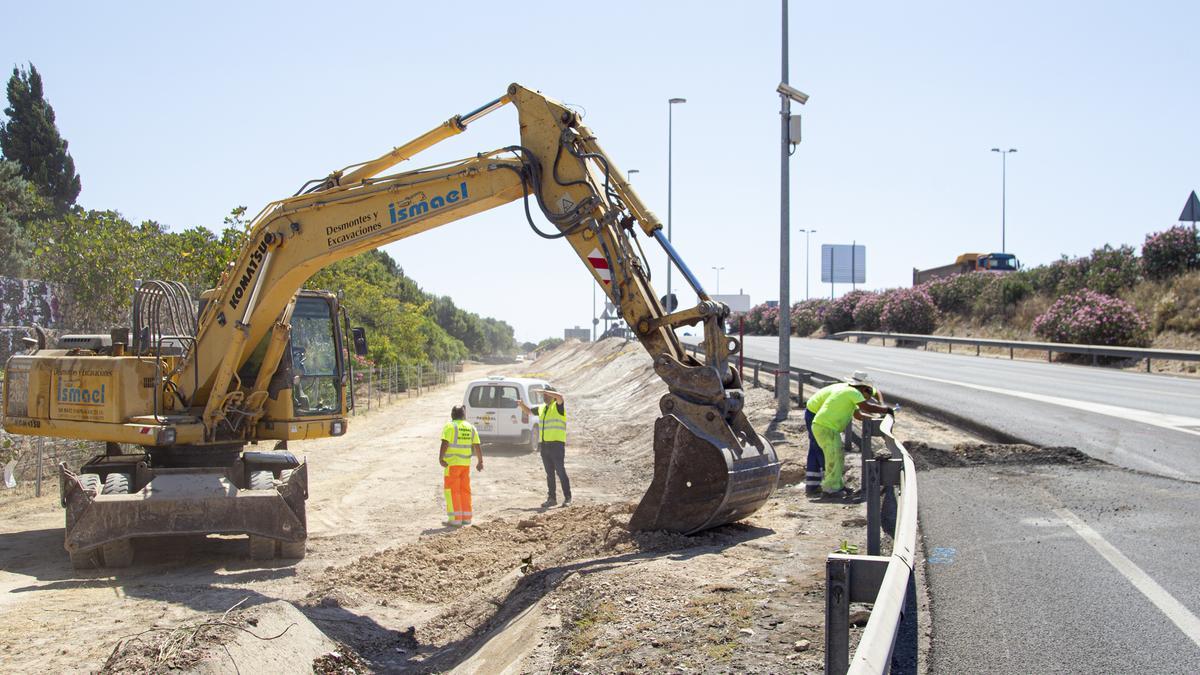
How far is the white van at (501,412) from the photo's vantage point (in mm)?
21391

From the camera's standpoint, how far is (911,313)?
52.3 metres

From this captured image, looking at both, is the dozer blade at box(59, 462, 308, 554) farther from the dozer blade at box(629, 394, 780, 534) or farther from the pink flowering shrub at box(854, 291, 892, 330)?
the pink flowering shrub at box(854, 291, 892, 330)

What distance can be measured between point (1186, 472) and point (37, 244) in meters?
29.9

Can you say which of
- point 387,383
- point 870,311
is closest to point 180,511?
point 387,383

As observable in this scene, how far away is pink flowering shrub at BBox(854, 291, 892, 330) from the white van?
1541 inches

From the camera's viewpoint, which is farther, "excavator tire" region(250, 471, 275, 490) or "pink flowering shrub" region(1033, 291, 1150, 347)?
"pink flowering shrub" region(1033, 291, 1150, 347)

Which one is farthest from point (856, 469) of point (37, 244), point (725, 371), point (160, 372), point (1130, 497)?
point (37, 244)

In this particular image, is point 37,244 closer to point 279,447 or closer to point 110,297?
point 110,297

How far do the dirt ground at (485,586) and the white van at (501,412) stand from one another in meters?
5.46

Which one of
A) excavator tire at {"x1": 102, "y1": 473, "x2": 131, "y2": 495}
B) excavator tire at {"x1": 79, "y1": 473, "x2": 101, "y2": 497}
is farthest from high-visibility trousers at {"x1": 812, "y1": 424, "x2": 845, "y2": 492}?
excavator tire at {"x1": 79, "y1": 473, "x2": 101, "y2": 497}

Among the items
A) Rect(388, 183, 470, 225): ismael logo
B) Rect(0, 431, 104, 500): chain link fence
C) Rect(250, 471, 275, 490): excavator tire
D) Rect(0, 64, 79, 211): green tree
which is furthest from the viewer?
Rect(0, 64, 79, 211): green tree

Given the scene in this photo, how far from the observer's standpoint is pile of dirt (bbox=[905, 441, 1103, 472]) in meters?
11.9

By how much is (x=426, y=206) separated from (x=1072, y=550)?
21.9ft

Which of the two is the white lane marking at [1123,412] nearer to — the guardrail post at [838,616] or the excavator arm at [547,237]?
the excavator arm at [547,237]
